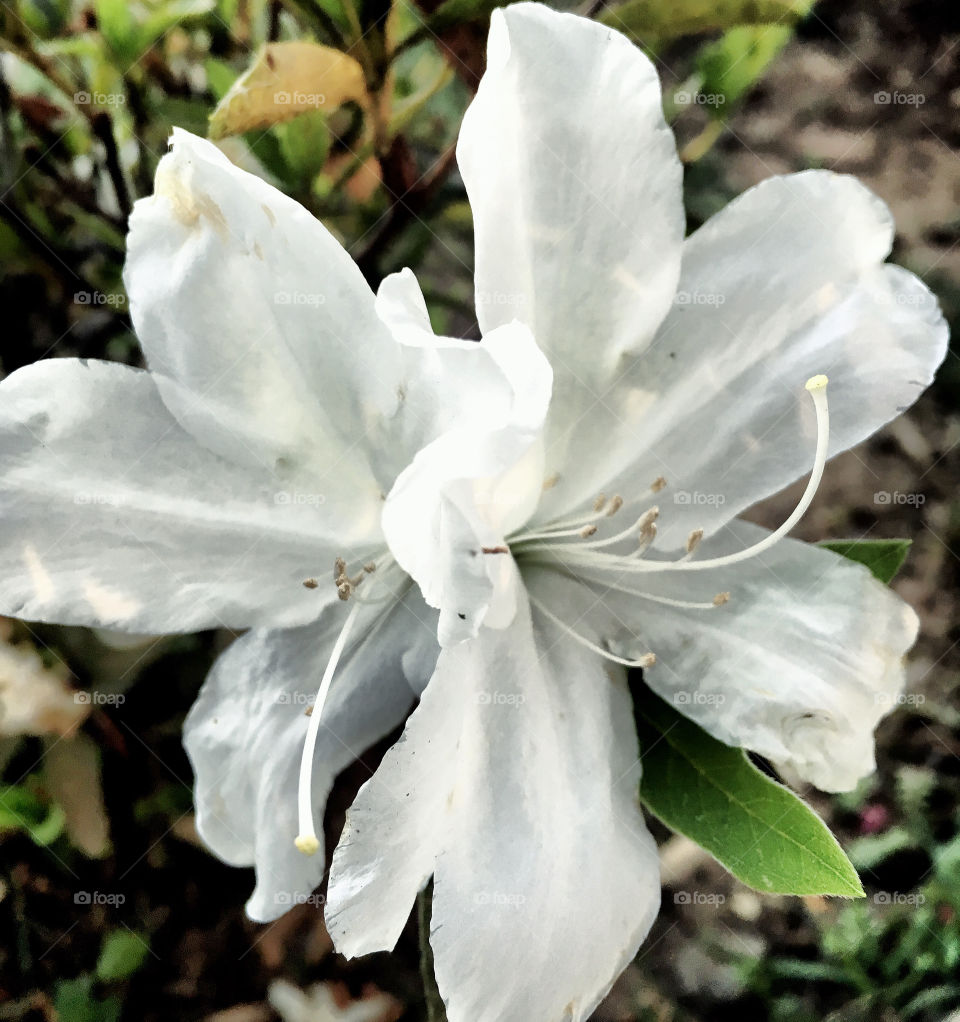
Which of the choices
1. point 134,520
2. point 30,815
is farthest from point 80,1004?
point 134,520

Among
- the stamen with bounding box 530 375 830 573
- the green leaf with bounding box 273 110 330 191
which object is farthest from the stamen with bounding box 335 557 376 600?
the green leaf with bounding box 273 110 330 191

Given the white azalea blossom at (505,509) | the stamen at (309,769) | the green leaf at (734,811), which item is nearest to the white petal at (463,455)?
the white azalea blossom at (505,509)

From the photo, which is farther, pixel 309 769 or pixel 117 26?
pixel 117 26

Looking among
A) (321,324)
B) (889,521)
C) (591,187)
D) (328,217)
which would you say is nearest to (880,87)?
(889,521)

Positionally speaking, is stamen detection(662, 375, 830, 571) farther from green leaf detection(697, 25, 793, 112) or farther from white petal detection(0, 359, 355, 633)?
green leaf detection(697, 25, 793, 112)

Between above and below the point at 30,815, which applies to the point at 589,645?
above

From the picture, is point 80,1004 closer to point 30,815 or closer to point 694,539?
point 30,815

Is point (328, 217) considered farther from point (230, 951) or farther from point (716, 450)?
point (230, 951)
